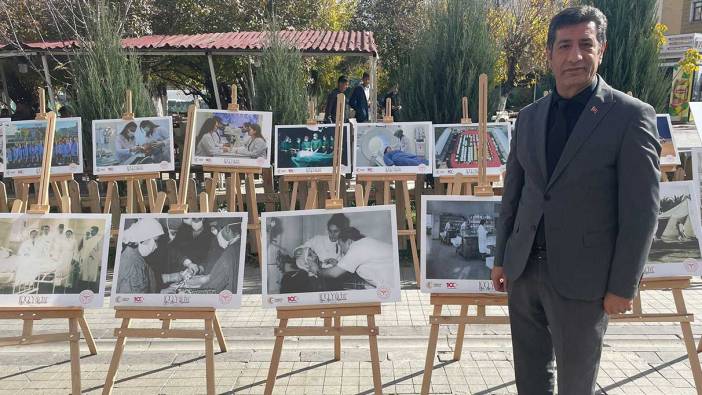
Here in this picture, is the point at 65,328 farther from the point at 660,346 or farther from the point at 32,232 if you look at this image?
the point at 660,346

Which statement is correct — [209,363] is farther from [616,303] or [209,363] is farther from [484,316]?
[616,303]

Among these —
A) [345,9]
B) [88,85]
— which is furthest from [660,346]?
[345,9]

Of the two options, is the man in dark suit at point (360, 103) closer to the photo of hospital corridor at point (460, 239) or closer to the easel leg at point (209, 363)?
the photo of hospital corridor at point (460, 239)

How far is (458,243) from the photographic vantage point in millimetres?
2986

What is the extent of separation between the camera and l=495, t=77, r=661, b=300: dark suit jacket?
74.0 inches

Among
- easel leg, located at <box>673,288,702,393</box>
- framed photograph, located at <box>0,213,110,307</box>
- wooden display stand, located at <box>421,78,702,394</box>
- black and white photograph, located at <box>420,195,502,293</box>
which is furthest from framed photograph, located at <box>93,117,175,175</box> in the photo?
easel leg, located at <box>673,288,702,393</box>

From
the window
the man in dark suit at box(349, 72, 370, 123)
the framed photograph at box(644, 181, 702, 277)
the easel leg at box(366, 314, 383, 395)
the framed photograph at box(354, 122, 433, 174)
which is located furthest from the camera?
the window

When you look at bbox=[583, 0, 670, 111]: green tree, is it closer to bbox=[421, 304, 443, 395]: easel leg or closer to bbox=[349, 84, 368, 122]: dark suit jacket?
bbox=[349, 84, 368, 122]: dark suit jacket

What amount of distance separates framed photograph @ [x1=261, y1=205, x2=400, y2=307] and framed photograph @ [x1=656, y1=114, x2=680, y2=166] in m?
3.40

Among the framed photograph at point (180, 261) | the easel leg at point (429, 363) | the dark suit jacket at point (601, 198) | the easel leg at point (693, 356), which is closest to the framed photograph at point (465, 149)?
the easel leg at point (693, 356)

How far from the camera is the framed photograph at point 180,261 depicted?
284 centimetres

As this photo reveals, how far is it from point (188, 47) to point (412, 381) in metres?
8.29

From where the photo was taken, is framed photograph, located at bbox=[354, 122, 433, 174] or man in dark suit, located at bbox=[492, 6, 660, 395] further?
framed photograph, located at bbox=[354, 122, 433, 174]

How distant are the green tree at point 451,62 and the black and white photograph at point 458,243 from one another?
4055 millimetres
